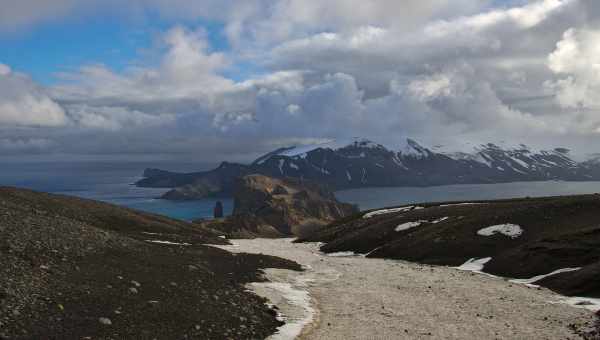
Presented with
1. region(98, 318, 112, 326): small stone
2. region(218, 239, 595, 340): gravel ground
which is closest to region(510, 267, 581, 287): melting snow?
region(218, 239, 595, 340): gravel ground

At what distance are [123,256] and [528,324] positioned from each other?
904 inches

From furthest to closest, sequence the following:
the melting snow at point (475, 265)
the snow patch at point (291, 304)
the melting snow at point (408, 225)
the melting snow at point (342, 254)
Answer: the melting snow at point (408, 225), the melting snow at point (342, 254), the melting snow at point (475, 265), the snow patch at point (291, 304)

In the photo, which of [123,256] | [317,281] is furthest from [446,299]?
[123,256]

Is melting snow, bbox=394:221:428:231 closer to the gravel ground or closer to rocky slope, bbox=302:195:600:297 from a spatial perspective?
rocky slope, bbox=302:195:600:297

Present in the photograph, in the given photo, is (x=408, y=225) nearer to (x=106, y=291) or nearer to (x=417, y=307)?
(x=417, y=307)

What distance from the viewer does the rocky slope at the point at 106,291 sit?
18.2m

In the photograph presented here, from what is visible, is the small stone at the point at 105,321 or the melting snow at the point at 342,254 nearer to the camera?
the small stone at the point at 105,321

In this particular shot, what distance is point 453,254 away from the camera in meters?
52.7

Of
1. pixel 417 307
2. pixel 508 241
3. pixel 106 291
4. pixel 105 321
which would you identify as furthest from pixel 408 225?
pixel 105 321

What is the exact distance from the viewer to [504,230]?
54469 mm

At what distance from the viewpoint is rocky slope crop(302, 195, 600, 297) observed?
1549 inches

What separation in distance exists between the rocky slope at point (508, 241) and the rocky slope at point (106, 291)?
21815mm

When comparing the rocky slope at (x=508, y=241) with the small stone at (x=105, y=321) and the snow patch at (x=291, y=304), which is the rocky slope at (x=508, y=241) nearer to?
the snow patch at (x=291, y=304)

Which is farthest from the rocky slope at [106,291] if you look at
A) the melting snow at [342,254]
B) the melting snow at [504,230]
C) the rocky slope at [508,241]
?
the melting snow at [342,254]
